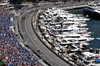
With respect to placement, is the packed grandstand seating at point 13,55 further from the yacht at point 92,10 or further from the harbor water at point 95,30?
the yacht at point 92,10

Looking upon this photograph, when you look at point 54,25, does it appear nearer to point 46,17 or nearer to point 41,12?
point 46,17

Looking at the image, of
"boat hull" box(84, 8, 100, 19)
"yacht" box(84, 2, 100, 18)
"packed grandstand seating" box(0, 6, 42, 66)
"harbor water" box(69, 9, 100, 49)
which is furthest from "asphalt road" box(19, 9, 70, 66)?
"yacht" box(84, 2, 100, 18)

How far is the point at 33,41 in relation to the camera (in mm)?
61625

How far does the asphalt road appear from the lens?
4912 cm

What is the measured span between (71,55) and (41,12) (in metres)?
51.3

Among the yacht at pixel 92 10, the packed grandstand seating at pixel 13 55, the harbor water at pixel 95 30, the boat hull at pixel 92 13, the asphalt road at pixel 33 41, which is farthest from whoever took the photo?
the yacht at pixel 92 10

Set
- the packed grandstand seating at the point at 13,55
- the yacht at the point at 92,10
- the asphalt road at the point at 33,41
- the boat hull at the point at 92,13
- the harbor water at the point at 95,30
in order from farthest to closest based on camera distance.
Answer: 1. the yacht at the point at 92,10
2. the boat hull at the point at 92,13
3. the harbor water at the point at 95,30
4. the asphalt road at the point at 33,41
5. the packed grandstand seating at the point at 13,55

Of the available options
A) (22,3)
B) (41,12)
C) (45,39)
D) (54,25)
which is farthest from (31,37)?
(22,3)

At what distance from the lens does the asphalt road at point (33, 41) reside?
49.1 metres

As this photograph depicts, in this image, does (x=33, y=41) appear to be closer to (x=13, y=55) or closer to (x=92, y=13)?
(x=13, y=55)

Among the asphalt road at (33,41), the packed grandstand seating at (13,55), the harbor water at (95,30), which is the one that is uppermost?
the packed grandstand seating at (13,55)

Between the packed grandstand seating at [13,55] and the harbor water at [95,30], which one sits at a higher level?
the packed grandstand seating at [13,55]

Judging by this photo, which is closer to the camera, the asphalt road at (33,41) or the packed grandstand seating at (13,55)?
the packed grandstand seating at (13,55)

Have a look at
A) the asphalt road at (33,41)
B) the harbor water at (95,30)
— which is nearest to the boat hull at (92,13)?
the harbor water at (95,30)
